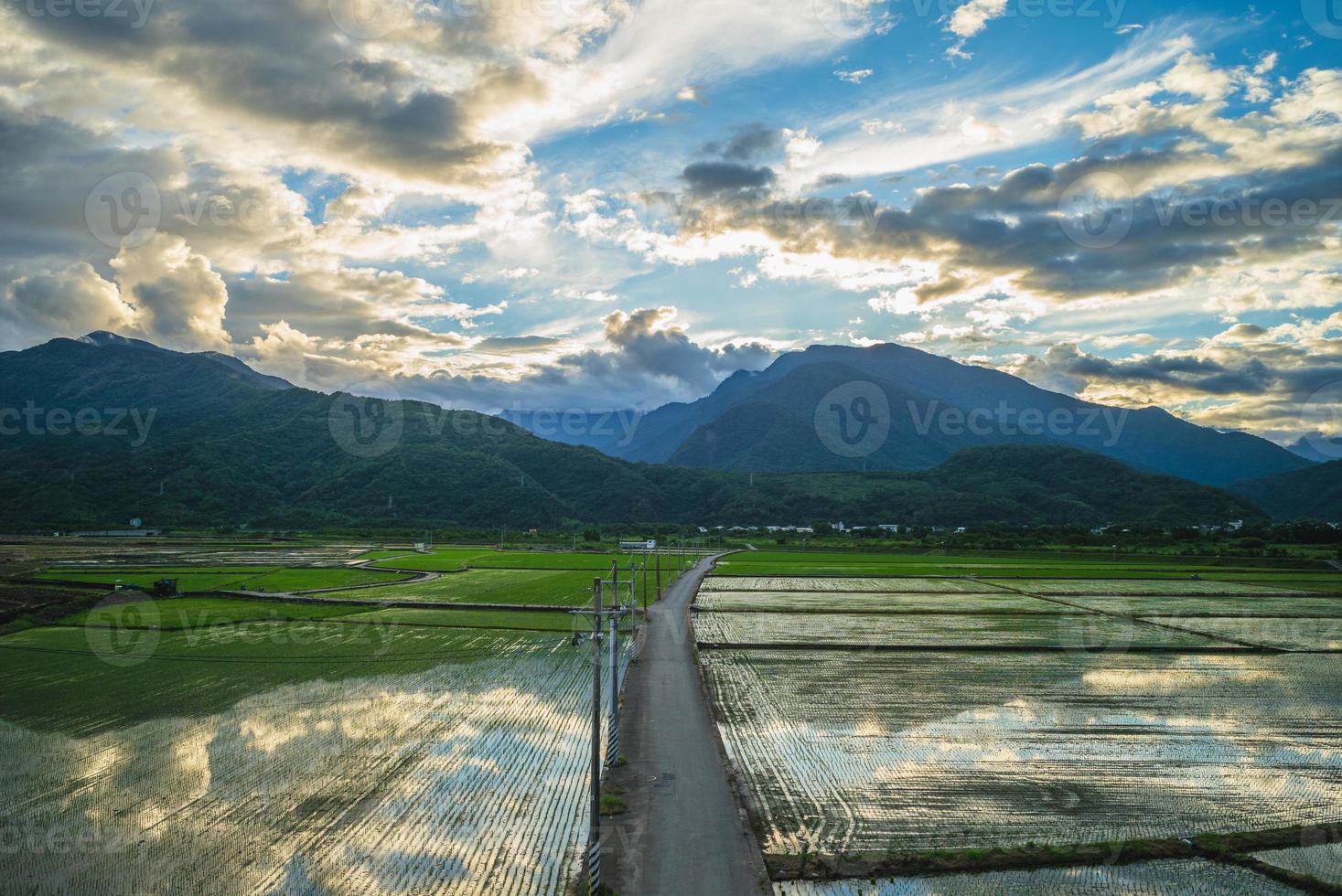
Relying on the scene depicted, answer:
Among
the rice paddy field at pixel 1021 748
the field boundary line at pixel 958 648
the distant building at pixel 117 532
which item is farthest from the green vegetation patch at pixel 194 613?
the distant building at pixel 117 532

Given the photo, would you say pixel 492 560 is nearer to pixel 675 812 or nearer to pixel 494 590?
pixel 494 590

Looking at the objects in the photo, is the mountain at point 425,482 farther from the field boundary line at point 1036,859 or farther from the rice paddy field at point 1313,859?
the rice paddy field at point 1313,859

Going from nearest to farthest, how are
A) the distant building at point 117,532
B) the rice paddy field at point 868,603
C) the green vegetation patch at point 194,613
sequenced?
the green vegetation patch at point 194,613 < the rice paddy field at point 868,603 < the distant building at point 117,532

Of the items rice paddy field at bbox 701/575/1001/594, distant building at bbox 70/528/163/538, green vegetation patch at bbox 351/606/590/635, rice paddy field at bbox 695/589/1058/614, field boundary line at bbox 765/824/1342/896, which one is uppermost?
field boundary line at bbox 765/824/1342/896

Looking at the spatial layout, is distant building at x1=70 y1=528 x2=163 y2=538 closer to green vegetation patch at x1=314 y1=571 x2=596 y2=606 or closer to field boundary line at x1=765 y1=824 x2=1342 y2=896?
green vegetation patch at x1=314 y1=571 x2=596 y2=606

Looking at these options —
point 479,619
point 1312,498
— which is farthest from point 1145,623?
point 1312,498

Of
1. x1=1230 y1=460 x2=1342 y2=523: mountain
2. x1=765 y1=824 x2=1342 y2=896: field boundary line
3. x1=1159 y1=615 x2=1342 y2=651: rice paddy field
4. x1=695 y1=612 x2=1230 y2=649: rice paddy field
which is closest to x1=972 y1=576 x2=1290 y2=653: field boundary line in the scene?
x1=695 y1=612 x2=1230 y2=649: rice paddy field
